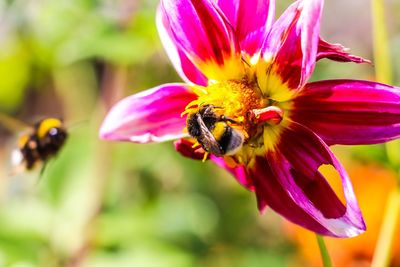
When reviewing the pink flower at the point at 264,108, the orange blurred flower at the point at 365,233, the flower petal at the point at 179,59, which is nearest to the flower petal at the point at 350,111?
the pink flower at the point at 264,108

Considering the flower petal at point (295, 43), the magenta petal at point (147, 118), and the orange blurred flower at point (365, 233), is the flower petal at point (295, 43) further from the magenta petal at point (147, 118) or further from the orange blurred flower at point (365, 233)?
the orange blurred flower at point (365, 233)

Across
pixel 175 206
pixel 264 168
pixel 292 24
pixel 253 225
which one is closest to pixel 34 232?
pixel 175 206

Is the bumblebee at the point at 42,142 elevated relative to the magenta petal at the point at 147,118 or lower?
lower

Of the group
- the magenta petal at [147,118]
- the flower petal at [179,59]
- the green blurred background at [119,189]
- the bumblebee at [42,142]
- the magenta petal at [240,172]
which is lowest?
the green blurred background at [119,189]

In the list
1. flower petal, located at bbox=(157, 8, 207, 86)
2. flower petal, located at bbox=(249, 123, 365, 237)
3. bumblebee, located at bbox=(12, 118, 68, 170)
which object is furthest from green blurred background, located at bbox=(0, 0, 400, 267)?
flower petal, located at bbox=(249, 123, 365, 237)

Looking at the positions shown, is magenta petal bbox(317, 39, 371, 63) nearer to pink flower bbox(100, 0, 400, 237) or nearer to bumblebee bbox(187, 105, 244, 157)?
pink flower bbox(100, 0, 400, 237)

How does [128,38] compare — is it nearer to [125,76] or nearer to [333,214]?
[125,76]
